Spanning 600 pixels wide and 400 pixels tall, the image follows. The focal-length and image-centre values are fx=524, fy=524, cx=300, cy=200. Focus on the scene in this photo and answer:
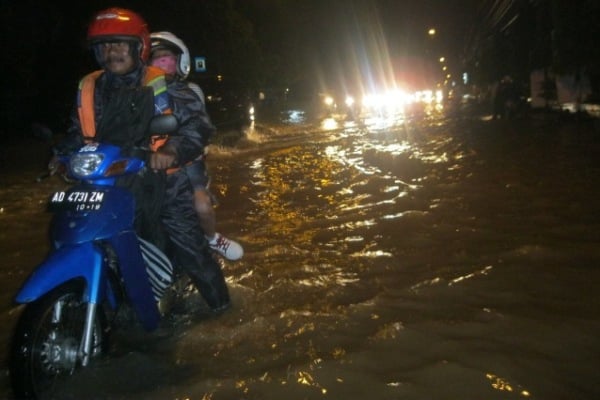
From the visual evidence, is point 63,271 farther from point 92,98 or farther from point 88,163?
point 92,98

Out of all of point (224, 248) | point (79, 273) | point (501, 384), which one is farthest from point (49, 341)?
point (501, 384)

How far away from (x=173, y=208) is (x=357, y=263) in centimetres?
192

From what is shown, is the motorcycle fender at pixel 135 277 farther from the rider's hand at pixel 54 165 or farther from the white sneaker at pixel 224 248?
the white sneaker at pixel 224 248

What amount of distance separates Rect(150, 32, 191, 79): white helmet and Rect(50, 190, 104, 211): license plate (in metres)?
1.37

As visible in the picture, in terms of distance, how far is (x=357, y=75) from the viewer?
173 feet

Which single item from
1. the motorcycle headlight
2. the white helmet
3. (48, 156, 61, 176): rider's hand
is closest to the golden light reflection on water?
the motorcycle headlight

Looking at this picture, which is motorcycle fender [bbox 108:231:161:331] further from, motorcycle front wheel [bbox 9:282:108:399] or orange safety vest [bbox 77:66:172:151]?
orange safety vest [bbox 77:66:172:151]

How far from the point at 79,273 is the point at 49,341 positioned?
360mm

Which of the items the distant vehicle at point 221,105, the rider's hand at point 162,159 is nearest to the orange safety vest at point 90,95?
the rider's hand at point 162,159

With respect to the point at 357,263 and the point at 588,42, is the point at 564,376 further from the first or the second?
the point at 588,42

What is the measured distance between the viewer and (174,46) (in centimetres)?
368

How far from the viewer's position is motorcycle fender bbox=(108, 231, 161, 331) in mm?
2809

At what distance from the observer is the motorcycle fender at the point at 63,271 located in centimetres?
247

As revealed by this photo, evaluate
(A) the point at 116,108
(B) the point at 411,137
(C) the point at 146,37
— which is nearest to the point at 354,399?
(A) the point at 116,108
